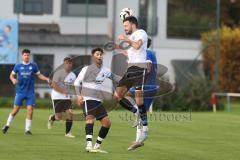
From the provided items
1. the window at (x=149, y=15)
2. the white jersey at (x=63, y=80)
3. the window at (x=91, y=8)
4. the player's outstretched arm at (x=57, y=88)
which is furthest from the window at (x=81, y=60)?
the player's outstretched arm at (x=57, y=88)

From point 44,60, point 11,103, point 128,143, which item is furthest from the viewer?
point 44,60

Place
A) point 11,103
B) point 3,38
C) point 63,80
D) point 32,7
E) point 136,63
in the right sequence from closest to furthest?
point 136,63 < point 63,80 < point 11,103 < point 3,38 < point 32,7

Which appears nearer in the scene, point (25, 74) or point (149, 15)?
point (25, 74)

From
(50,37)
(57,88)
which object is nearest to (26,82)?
(57,88)

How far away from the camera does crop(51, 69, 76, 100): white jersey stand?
23128 millimetres

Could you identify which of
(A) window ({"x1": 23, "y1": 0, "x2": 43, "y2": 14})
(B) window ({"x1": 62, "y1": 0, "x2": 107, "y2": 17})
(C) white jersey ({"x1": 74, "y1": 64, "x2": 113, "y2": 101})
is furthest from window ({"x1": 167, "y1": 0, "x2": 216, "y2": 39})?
(C) white jersey ({"x1": 74, "y1": 64, "x2": 113, "y2": 101})

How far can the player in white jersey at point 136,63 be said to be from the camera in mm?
16703

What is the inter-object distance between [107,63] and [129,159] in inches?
1399

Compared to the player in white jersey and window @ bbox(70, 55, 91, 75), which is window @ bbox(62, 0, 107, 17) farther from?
the player in white jersey

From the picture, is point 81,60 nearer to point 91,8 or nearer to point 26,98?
point 91,8

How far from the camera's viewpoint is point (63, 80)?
23344 millimetres

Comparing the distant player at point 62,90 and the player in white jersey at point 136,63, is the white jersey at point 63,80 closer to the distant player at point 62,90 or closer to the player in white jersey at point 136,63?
the distant player at point 62,90

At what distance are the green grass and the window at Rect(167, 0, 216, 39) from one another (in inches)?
1100

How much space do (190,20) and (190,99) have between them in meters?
13.8
